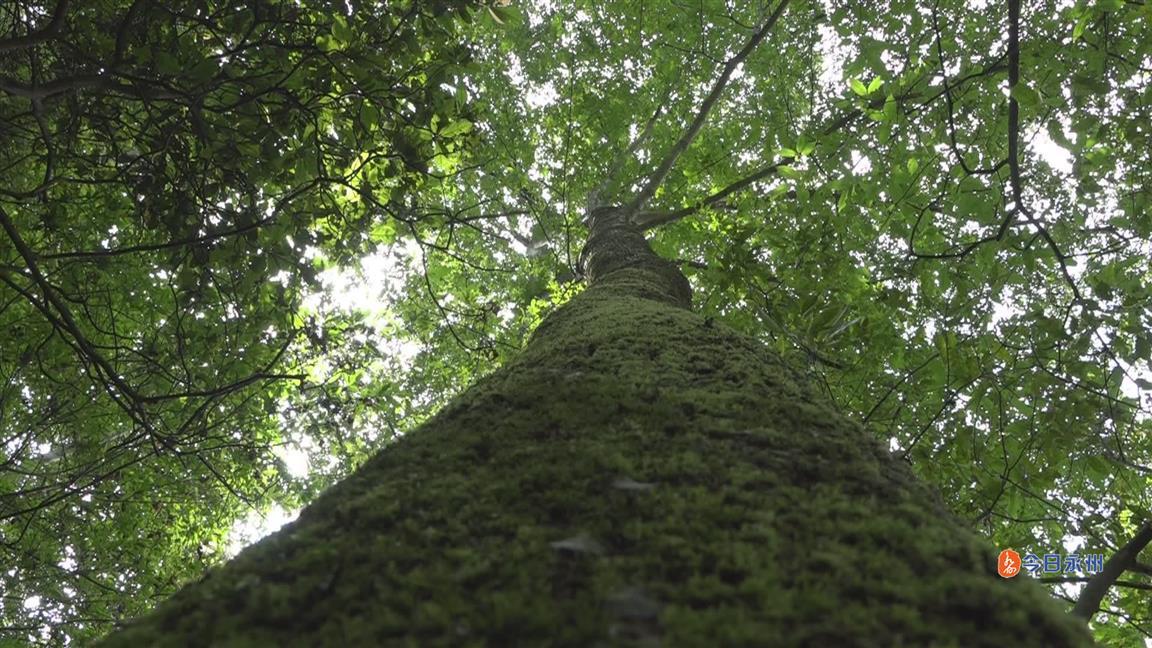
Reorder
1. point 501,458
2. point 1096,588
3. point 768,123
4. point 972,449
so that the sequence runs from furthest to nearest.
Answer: point 768,123
point 972,449
point 1096,588
point 501,458

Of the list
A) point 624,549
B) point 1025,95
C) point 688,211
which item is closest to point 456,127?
point 1025,95

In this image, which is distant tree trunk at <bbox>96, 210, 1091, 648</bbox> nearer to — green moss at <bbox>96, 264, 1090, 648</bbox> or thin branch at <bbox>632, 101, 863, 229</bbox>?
green moss at <bbox>96, 264, 1090, 648</bbox>

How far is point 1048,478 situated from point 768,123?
19.1 feet

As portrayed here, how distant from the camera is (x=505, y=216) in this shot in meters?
5.51

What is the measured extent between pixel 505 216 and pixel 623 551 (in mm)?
4767

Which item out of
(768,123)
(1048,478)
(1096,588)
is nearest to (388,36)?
(1096,588)

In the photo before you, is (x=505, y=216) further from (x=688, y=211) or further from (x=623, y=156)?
(x=623, y=156)

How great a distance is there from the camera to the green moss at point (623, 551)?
0.77m

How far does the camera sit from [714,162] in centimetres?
746

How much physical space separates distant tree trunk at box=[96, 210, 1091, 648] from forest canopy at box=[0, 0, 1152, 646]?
7.05 ft

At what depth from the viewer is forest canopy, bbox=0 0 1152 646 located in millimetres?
3268

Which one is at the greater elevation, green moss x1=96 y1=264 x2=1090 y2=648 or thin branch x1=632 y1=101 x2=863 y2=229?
thin branch x1=632 y1=101 x2=863 y2=229

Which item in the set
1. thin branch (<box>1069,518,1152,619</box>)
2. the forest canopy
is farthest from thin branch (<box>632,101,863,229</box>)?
thin branch (<box>1069,518,1152,619</box>)

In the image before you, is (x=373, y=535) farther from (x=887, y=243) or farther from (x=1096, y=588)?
(x=887, y=243)
